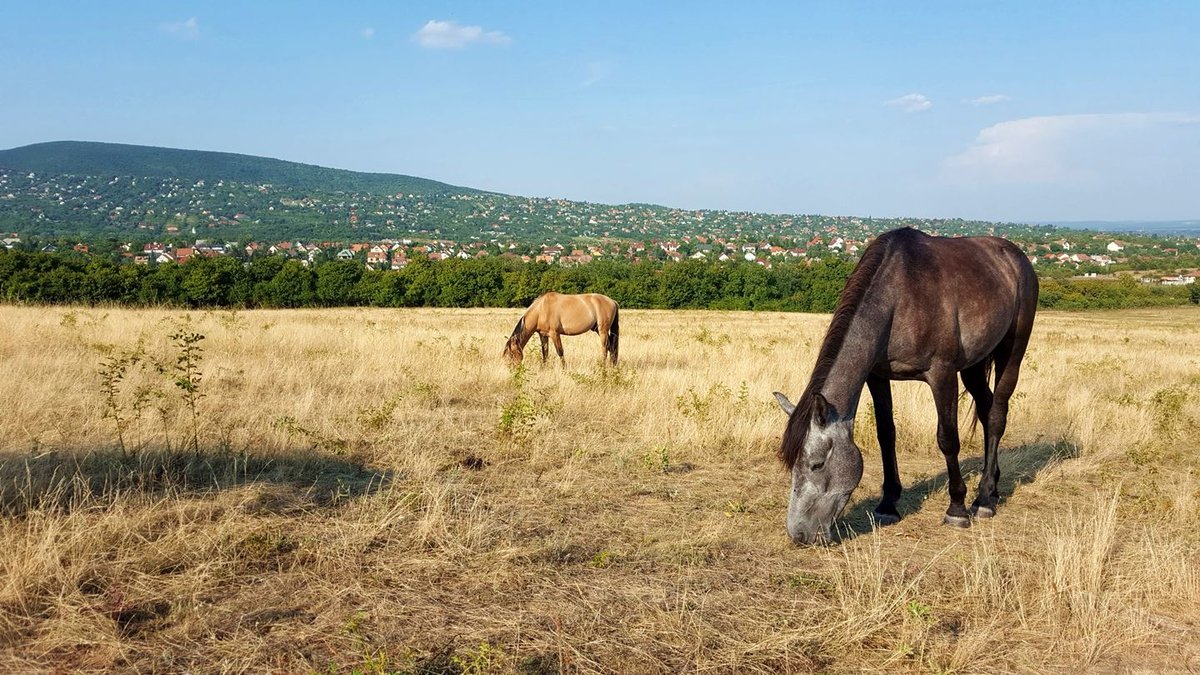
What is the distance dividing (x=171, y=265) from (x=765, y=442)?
42693 mm

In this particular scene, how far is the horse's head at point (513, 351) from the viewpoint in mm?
13695

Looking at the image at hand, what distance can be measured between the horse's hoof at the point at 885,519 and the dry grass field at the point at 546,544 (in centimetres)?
13

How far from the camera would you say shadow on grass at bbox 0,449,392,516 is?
4.74 meters

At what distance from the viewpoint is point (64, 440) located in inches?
247

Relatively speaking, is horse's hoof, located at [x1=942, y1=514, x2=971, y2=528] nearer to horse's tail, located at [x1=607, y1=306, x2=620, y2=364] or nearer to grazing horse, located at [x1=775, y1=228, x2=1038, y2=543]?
grazing horse, located at [x1=775, y1=228, x2=1038, y2=543]

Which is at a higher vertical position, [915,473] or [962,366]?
[962,366]

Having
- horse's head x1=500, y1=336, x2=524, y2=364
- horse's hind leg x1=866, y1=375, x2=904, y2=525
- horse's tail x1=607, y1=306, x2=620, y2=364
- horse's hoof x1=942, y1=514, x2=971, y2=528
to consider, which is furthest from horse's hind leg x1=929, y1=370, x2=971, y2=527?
horse's tail x1=607, y1=306, x2=620, y2=364

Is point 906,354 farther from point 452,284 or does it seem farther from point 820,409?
point 452,284

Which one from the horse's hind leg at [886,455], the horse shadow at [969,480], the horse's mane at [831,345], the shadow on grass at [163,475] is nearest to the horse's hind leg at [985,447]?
the horse shadow at [969,480]

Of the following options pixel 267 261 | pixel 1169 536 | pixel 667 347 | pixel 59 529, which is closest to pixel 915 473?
pixel 1169 536

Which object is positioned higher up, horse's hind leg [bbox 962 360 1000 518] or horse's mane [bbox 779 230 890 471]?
horse's mane [bbox 779 230 890 471]

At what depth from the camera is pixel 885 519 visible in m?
5.54

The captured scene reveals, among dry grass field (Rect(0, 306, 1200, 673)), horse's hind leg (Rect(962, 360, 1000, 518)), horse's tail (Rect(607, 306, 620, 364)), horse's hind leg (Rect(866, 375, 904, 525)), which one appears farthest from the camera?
horse's tail (Rect(607, 306, 620, 364))

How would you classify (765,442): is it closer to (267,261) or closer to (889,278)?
(889,278)
